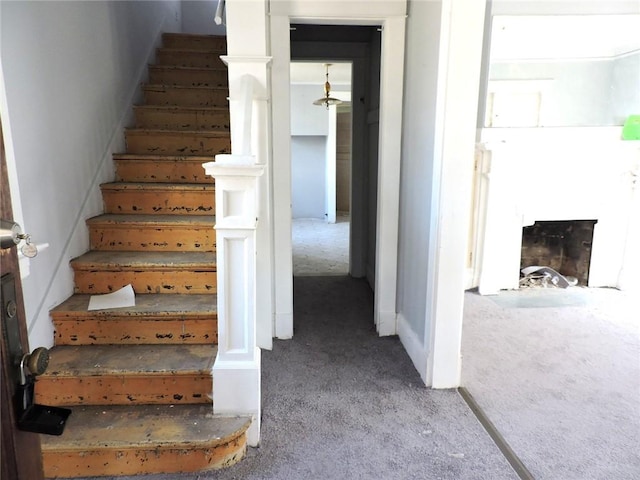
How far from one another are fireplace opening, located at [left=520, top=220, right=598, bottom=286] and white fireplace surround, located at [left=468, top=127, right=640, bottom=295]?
0.50 feet

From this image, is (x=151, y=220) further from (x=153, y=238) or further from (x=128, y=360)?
(x=128, y=360)

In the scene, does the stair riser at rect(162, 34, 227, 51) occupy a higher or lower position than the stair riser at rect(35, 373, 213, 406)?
higher

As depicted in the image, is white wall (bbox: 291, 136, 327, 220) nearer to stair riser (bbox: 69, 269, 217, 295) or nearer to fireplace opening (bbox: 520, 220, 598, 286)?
fireplace opening (bbox: 520, 220, 598, 286)

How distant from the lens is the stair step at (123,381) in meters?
1.75

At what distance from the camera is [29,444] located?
2.15 ft

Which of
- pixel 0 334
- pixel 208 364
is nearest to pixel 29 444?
pixel 0 334

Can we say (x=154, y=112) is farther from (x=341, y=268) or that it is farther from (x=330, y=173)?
(x=330, y=173)

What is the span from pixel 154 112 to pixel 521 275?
3.31 metres

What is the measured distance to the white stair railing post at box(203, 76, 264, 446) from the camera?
158 cm

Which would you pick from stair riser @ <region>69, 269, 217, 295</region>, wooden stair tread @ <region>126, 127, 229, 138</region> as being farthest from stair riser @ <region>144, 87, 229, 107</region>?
stair riser @ <region>69, 269, 217, 295</region>

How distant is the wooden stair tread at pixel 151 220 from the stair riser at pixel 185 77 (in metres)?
1.36

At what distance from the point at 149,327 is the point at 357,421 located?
1018 mm

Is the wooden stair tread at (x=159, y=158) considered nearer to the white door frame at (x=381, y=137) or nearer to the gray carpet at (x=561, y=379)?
the white door frame at (x=381, y=137)

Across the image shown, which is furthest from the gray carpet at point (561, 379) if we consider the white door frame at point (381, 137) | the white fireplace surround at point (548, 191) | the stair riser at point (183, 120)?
the stair riser at point (183, 120)
